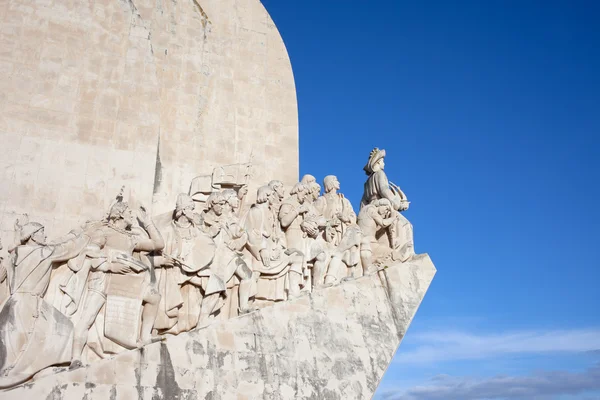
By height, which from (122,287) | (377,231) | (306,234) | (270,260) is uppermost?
(377,231)

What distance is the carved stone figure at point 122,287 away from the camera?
8165 millimetres

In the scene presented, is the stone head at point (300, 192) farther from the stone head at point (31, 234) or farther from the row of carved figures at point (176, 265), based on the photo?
the stone head at point (31, 234)

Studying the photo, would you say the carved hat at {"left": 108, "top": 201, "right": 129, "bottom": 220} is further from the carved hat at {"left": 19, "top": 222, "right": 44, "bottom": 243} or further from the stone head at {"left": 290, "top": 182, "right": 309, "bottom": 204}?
the stone head at {"left": 290, "top": 182, "right": 309, "bottom": 204}

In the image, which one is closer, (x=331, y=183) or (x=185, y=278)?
(x=185, y=278)

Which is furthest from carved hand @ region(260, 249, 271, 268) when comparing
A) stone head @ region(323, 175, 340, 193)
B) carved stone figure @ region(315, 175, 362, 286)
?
stone head @ region(323, 175, 340, 193)

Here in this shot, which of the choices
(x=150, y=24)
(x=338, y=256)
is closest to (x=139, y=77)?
(x=150, y=24)

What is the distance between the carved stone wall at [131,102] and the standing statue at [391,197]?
122cm

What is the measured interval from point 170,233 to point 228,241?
0.78 m

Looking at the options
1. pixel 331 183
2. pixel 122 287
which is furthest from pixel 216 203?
pixel 331 183

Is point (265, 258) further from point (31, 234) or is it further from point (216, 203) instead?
point (31, 234)

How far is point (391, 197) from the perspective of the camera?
11.0m

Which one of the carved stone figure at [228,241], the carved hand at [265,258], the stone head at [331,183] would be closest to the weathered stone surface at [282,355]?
the carved stone figure at [228,241]

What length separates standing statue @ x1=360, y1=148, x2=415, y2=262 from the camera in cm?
1048

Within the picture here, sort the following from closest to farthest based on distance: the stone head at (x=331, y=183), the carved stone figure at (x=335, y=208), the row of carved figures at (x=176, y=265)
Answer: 1. the row of carved figures at (x=176, y=265)
2. the carved stone figure at (x=335, y=208)
3. the stone head at (x=331, y=183)
